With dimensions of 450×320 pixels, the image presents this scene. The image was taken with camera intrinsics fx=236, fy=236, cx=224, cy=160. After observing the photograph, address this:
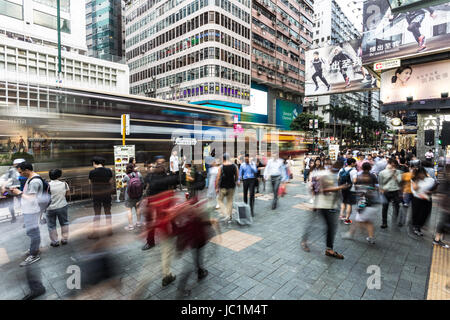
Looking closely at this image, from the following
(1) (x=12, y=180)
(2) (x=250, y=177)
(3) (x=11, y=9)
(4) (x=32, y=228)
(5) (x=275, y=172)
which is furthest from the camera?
(3) (x=11, y=9)

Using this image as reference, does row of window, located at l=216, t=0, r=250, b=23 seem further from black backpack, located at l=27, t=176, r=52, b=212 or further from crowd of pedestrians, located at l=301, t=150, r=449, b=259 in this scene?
black backpack, located at l=27, t=176, r=52, b=212

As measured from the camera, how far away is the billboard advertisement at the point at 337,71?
64.7 ft

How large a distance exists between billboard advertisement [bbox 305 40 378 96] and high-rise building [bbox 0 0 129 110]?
22.7m

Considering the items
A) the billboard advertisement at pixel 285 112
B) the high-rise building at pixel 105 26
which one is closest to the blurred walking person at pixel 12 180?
the billboard advertisement at pixel 285 112

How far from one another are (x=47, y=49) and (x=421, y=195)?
34955mm

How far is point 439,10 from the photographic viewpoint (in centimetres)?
1518

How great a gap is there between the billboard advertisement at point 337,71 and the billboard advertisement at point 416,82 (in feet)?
4.08

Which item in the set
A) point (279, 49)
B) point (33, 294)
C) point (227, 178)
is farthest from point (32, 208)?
point (279, 49)

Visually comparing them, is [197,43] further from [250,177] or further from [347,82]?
[250,177]

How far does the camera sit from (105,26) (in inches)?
2344

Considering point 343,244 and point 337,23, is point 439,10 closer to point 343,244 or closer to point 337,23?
point 343,244

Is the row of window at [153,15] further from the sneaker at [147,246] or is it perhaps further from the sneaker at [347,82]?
the sneaker at [147,246]

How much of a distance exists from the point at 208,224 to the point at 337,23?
9716 centimetres
